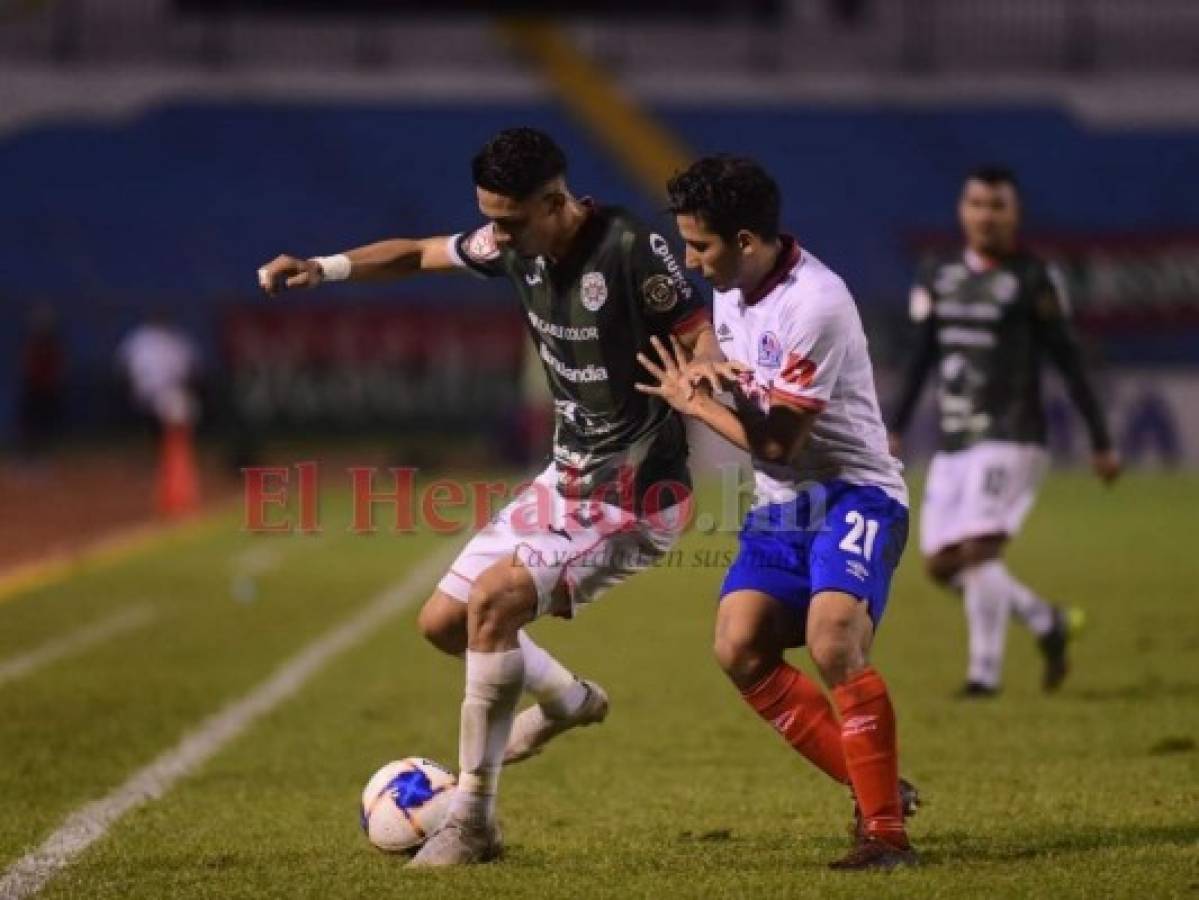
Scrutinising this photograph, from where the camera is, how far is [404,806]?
674cm

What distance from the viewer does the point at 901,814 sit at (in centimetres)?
638

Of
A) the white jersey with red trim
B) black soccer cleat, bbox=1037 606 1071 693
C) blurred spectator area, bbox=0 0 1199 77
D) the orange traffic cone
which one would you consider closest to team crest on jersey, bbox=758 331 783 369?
the white jersey with red trim

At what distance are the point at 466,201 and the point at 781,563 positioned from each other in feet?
90.5

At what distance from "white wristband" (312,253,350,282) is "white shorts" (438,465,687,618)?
0.92 meters

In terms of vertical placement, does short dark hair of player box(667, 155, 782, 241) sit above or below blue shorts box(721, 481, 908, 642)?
above

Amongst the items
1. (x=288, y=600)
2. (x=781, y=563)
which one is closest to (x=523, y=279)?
(x=781, y=563)

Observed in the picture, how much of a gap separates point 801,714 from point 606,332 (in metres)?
1.28

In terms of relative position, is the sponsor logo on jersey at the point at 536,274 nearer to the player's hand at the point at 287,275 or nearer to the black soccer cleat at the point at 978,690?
the player's hand at the point at 287,275

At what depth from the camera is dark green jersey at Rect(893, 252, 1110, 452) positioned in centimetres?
1066

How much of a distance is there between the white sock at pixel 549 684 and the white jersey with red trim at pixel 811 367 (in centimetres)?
89

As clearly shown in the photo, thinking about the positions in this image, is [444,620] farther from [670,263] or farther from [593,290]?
[670,263]

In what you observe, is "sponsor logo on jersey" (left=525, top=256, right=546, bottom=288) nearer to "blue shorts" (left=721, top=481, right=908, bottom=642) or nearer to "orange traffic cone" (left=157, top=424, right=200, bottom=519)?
"blue shorts" (left=721, top=481, right=908, bottom=642)

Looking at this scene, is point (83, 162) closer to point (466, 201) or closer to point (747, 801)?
point (466, 201)

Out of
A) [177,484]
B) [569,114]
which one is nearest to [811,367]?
[177,484]
